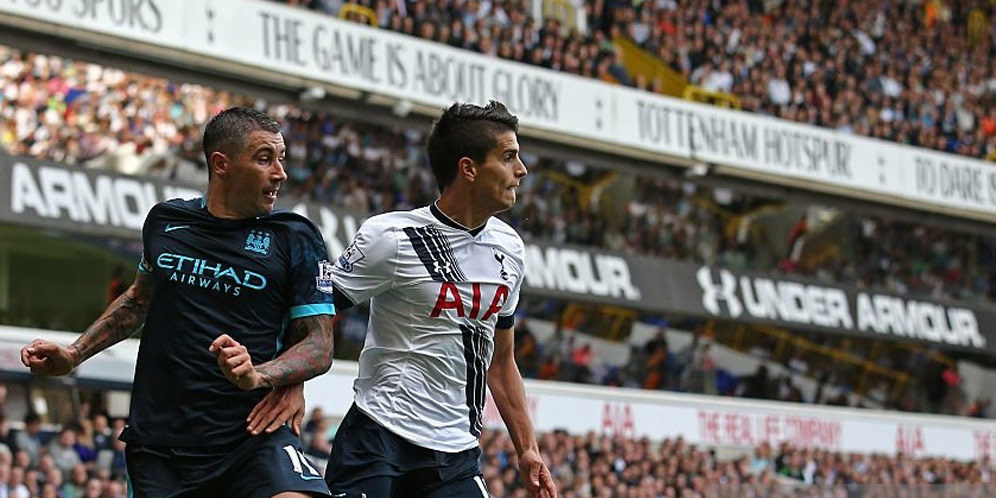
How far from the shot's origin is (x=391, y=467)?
5.61 metres

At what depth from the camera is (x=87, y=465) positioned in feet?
49.5

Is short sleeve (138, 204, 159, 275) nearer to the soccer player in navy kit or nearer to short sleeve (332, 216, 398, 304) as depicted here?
the soccer player in navy kit

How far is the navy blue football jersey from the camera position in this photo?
200 inches

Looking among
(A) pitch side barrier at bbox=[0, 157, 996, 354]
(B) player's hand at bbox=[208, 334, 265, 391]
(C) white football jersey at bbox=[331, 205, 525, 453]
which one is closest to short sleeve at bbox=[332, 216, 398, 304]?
(C) white football jersey at bbox=[331, 205, 525, 453]

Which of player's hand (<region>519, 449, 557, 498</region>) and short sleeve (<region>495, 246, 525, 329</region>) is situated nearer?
player's hand (<region>519, 449, 557, 498</region>)

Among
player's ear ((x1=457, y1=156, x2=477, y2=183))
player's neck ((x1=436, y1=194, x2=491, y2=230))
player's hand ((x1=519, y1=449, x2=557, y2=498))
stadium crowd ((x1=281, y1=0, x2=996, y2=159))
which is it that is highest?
stadium crowd ((x1=281, y1=0, x2=996, y2=159))

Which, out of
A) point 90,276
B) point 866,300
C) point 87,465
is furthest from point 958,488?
point 866,300

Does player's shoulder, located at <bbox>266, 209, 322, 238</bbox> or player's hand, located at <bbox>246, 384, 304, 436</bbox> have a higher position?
player's shoulder, located at <bbox>266, 209, 322, 238</bbox>

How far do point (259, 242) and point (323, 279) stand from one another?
240mm

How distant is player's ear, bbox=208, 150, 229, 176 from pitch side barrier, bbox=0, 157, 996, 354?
563 inches

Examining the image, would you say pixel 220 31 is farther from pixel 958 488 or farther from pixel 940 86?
pixel 940 86

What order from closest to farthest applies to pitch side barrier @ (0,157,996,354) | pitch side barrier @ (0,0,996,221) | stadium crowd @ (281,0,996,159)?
1. pitch side barrier @ (0,157,996,354)
2. pitch side barrier @ (0,0,996,221)
3. stadium crowd @ (281,0,996,159)

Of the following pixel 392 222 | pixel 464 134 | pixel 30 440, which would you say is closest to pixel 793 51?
pixel 30 440

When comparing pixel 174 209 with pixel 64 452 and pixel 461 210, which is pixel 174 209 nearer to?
pixel 461 210
